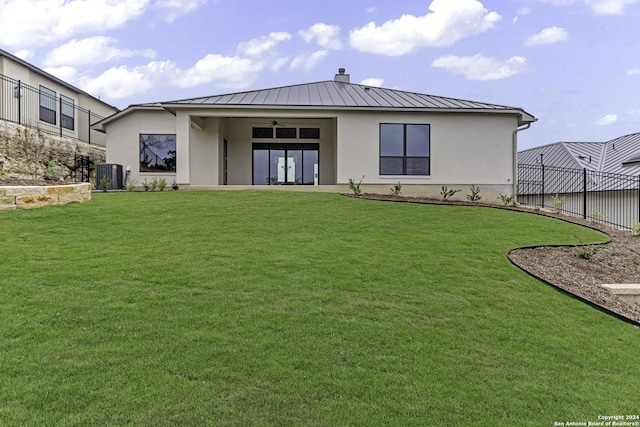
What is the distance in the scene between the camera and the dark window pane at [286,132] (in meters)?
19.1

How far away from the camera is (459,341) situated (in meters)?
3.95

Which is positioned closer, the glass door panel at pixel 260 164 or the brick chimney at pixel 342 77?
the glass door panel at pixel 260 164

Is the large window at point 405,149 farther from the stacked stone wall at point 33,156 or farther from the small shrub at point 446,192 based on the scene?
the stacked stone wall at point 33,156

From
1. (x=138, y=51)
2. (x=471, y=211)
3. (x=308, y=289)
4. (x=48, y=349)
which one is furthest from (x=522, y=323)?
(x=138, y=51)

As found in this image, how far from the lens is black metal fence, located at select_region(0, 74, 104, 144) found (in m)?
16.1

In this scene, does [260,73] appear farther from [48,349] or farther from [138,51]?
[48,349]

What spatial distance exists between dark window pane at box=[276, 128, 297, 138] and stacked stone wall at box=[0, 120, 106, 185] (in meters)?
9.09

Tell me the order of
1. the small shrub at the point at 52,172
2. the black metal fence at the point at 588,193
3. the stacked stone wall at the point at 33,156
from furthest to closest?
the black metal fence at the point at 588,193, the small shrub at the point at 52,172, the stacked stone wall at the point at 33,156

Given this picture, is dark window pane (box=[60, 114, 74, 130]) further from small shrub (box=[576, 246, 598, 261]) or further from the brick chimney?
small shrub (box=[576, 246, 598, 261])

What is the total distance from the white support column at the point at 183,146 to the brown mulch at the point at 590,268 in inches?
476

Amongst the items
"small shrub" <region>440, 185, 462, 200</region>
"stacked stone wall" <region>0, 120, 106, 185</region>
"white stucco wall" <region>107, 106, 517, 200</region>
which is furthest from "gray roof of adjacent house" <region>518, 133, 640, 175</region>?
"stacked stone wall" <region>0, 120, 106, 185</region>

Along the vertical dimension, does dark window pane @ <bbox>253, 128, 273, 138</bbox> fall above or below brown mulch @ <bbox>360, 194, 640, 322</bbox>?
above

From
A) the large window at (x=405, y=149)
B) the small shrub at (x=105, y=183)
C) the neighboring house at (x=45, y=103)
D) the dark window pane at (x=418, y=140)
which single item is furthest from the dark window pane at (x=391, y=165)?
the neighboring house at (x=45, y=103)

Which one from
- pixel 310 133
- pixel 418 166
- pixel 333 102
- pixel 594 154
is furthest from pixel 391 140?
pixel 594 154
